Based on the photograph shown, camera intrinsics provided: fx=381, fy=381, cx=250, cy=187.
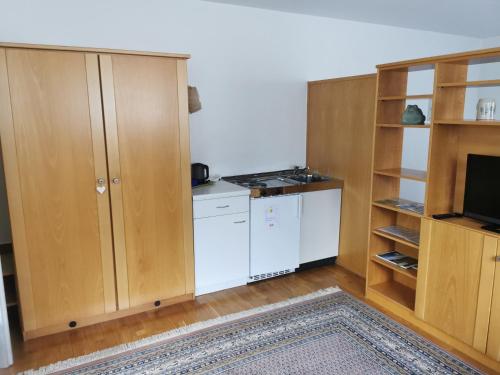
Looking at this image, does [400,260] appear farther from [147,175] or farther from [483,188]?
[147,175]

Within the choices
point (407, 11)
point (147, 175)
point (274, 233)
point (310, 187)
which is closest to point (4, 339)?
point (147, 175)

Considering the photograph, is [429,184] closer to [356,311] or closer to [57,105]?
[356,311]

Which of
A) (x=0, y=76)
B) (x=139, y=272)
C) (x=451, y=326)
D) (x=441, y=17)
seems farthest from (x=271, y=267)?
(x=441, y=17)

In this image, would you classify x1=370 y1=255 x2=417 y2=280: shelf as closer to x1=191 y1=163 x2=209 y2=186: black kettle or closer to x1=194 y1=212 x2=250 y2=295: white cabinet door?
x1=194 y1=212 x2=250 y2=295: white cabinet door

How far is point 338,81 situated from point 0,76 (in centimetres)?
264

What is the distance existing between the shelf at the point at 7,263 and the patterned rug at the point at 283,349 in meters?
1.04

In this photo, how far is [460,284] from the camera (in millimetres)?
2385

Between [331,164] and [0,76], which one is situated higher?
[0,76]

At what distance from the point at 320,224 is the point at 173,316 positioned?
1583mm

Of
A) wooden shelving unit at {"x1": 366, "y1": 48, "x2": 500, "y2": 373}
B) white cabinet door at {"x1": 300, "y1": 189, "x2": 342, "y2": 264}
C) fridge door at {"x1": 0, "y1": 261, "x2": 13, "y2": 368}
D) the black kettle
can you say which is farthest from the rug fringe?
the black kettle

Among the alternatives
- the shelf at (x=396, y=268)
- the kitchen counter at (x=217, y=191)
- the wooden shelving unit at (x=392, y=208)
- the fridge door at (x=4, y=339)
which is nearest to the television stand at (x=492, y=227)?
the wooden shelving unit at (x=392, y=208)

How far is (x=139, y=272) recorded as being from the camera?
278cm

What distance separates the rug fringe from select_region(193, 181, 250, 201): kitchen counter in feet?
2.95

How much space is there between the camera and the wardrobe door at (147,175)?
2.55 metres
